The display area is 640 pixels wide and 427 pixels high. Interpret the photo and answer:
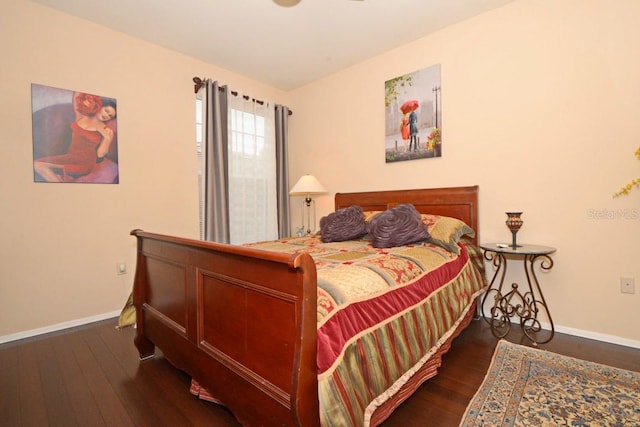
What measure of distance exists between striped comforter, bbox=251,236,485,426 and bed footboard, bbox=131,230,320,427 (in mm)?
100

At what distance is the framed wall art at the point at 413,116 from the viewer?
303cm

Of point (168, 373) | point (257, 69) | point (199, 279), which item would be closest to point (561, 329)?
point (199, 279)

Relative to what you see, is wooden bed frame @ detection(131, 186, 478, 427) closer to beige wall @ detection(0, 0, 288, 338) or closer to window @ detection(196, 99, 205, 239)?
beige wall @ detection(0, 0, 288, 338)

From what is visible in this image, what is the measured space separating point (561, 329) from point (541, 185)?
1159mm

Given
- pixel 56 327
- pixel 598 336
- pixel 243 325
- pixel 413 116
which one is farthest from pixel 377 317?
pixel 56 327

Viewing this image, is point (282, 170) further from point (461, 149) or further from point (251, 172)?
point (461, 149)

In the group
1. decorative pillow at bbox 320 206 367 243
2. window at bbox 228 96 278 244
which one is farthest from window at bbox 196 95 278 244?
decorative pillow at bbox 320 206 367 243

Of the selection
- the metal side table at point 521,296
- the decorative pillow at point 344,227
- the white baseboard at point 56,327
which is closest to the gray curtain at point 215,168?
the white baseboard at point 56,327

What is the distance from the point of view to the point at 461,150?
2.89m

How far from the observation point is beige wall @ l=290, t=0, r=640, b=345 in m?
2.18

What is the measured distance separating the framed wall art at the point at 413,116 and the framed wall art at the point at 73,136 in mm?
2795

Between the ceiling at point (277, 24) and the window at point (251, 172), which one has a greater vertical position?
the ceiling at point (277, 24)

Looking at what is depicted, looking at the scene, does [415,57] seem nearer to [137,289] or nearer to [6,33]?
[137,289]

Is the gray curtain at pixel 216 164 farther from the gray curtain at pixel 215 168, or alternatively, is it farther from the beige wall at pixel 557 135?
the beige wall at pixel 557 135
